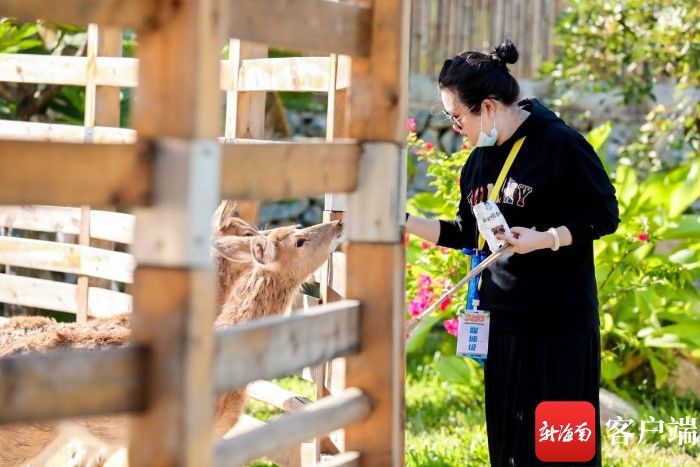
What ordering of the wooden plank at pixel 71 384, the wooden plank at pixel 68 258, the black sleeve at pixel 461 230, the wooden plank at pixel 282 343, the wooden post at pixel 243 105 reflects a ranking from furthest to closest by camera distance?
the wooden plank at pixel 68 258 → the wooden post at pixel 243 105 → the black sleeve at pixel 461 230 → the wooden plank at pixel 282 343 → the wooden plank at pixel 71 384

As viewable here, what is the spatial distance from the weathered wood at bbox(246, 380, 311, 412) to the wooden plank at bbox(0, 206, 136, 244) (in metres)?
1.24

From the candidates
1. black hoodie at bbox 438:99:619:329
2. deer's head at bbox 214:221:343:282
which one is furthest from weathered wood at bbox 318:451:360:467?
deer's head at bbox 214:221:343:282

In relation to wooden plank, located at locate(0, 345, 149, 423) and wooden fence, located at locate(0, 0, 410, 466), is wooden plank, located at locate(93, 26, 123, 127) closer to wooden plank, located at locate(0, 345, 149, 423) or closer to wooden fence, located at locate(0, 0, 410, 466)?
wooden fence, located at locate(0, 0, 410, 466)

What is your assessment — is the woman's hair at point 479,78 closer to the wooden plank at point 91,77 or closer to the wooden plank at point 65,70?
the wooden plank at point 65,70

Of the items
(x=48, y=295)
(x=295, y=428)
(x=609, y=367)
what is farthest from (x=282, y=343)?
(x=609, y=367)

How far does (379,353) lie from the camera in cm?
378

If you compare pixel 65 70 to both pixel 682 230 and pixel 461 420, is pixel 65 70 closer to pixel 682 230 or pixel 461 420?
pixel 461 420

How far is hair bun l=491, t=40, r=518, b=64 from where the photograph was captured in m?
5.15

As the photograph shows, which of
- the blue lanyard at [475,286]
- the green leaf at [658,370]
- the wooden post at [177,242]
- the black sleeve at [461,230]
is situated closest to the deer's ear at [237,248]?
the black sleeve at [461,230]

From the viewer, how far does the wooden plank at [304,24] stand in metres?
3.18

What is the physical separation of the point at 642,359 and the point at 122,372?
6.37m

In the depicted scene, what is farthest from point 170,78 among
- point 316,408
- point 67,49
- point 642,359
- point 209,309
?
point 67,49

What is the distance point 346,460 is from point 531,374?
1.48 metres

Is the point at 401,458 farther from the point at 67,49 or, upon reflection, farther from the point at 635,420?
the point at 67,49
